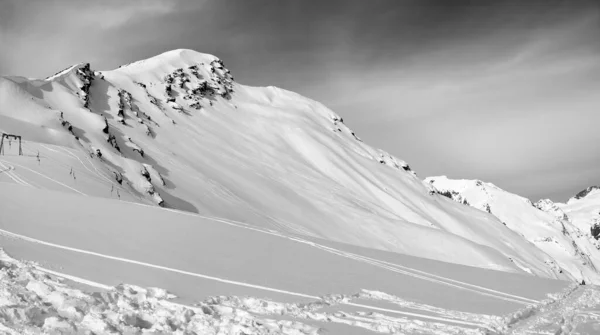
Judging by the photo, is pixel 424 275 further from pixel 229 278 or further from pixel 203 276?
pixel 203 276

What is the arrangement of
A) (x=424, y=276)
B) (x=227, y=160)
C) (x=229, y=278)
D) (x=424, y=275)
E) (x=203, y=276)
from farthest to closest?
(x=227, y=160)
(x=424, y=275)
(x=424, y=276)
(x=229, y=278)
(x=203, y=276)

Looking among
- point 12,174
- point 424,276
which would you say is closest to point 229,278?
point 424,276

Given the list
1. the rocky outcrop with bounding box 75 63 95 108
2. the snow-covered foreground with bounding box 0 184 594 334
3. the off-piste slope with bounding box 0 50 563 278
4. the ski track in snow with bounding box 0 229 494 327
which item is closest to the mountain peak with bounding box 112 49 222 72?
the off-piste slope with bounding box 0 50 563 278

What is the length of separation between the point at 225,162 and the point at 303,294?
242 feet

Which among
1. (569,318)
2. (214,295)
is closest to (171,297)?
(214,295)

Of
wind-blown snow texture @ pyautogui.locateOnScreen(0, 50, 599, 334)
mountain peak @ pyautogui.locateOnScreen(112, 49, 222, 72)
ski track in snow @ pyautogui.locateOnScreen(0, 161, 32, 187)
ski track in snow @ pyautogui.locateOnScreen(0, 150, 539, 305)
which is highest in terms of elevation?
mountain peak @ pyautogui.locateOnScreen(112, 49, 222, 72)

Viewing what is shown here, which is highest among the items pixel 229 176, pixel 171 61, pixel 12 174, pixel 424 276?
pixel 171 61

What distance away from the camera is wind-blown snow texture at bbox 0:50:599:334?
13.7 metres

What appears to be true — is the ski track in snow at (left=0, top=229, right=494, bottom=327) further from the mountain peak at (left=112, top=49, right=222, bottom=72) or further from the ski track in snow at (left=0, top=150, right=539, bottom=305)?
the mountain peak at (left=112, top=49, right=222, bottom=72)

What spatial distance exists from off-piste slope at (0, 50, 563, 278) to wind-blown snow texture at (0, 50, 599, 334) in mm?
321

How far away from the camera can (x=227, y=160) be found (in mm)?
86438

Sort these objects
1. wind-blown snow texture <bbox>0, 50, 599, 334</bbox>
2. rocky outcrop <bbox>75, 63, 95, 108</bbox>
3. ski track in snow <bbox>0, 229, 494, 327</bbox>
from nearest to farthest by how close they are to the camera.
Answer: ski track in snow <bbox>0, 229, 494, 327</bbox> → wind-blown snow texture <bbox>0, 50, 599, 334</bbox> → rocky outcrop <bbox>75, 63, 95, 108</bbox>

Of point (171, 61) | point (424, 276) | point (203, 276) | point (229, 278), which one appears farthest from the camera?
point (171, 61)

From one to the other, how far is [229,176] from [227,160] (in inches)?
377
